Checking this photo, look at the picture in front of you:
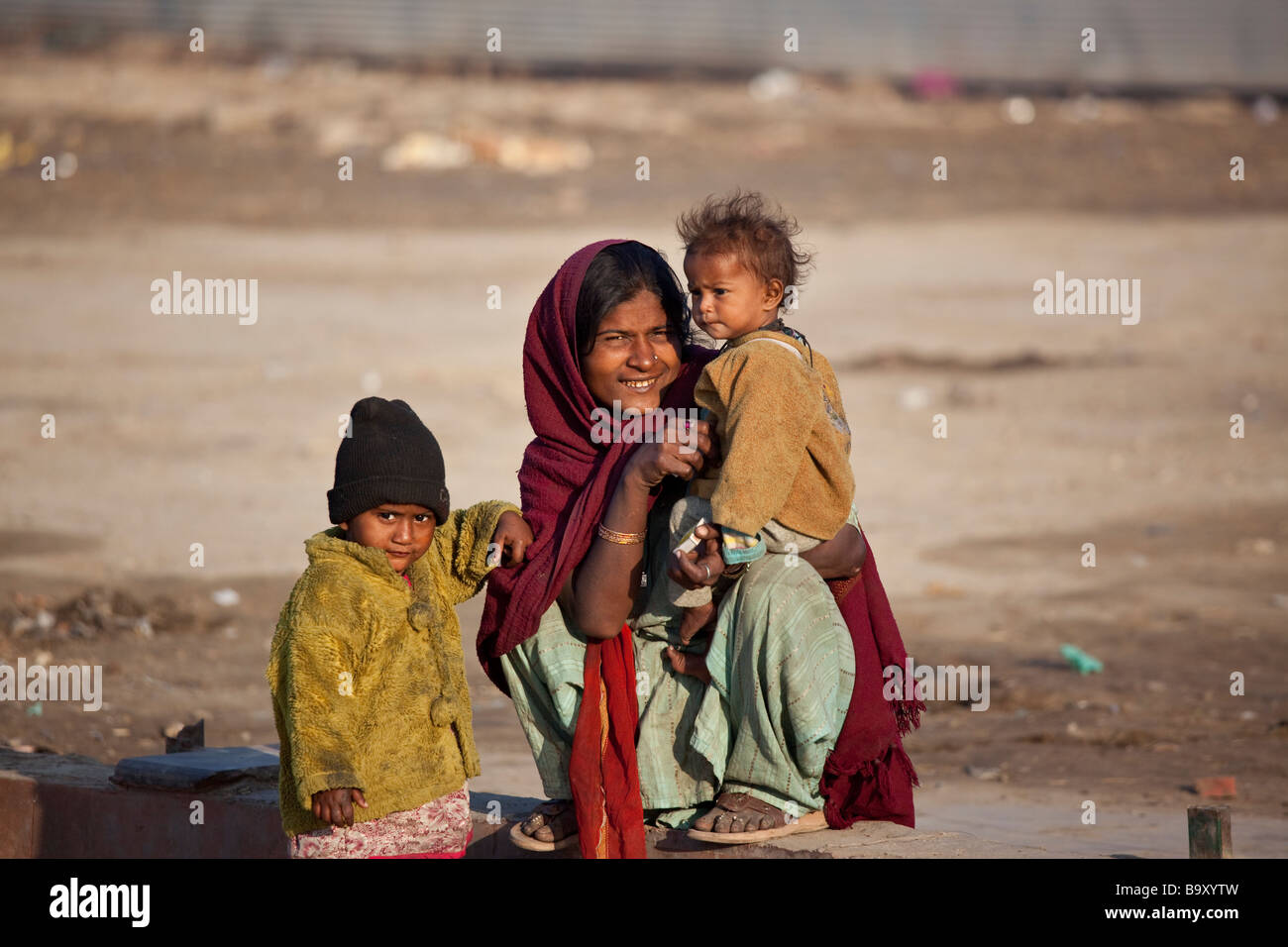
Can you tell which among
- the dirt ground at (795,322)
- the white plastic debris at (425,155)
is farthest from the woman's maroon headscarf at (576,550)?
the white plastic debris at (425,155)

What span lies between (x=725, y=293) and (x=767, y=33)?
23.0 metres

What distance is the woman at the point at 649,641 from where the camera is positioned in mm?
4012

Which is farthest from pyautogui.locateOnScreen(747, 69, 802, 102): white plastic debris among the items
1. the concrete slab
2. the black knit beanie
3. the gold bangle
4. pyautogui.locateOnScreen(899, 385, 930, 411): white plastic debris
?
the black knit beanie

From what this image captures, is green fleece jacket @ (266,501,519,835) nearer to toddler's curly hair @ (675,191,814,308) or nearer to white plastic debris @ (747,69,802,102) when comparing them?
toddler's curly hair @ (675,191,814,308)

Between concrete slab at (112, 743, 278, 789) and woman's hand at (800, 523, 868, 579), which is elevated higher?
woman's hand at (800, 523, 868, 579)

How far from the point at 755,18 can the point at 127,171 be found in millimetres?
10458

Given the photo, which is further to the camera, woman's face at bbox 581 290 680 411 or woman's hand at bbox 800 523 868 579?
woman's face at bbox 581 290 680 411

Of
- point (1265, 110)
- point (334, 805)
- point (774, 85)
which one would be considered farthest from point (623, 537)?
point (1265, 110)

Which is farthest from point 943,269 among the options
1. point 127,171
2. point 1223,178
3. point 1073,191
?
point 127,171

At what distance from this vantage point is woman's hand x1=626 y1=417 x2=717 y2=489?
13.1 feet

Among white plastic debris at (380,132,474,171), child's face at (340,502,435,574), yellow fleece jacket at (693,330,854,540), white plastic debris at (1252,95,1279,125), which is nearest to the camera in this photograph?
yellow fleece jacket at (693,330,854,540)

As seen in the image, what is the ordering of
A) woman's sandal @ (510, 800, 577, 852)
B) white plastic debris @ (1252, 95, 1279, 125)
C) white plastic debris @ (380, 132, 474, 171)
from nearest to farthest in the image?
woman's sandal @ (510, 800, 577, 852)
white plastic debris @ (380, 132, 474, 171)
white plastic debris @ (1252, 95, 1279, 125)

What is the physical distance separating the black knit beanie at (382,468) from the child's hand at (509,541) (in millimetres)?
240

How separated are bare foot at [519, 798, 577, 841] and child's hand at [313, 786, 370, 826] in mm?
661
